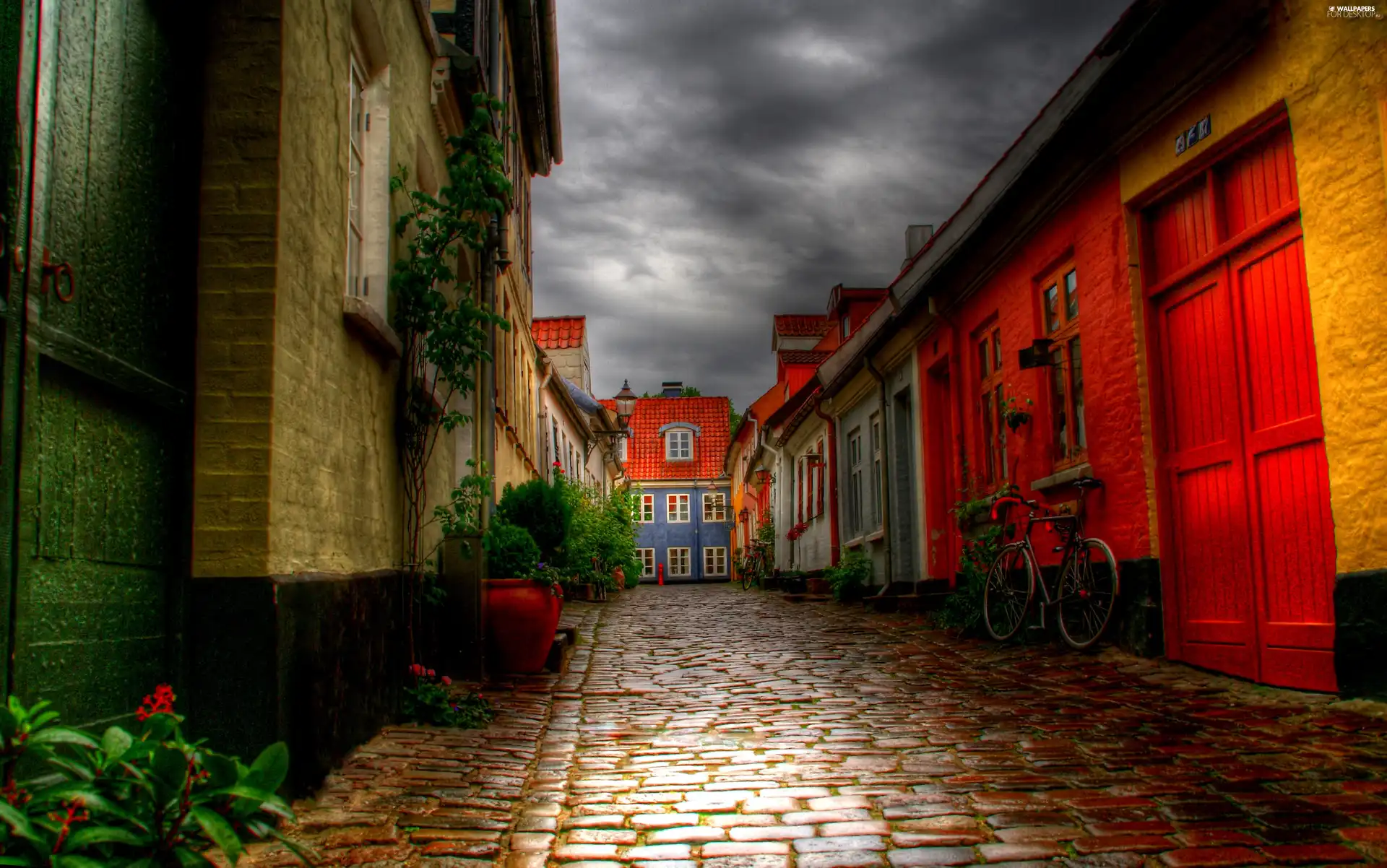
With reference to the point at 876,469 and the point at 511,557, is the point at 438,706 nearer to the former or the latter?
the point at 511,557

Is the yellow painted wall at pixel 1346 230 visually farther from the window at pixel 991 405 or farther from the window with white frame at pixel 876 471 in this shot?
the window with white frame at pixel 876 471

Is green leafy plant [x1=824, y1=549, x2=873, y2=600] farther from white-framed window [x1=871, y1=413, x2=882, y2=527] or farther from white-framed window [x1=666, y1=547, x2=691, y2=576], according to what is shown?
white-framed window [x1=666, y1=547, x2=691, y2=576]

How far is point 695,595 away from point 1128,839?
18.9m

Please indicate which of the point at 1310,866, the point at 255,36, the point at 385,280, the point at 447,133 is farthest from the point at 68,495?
the point at 447,133

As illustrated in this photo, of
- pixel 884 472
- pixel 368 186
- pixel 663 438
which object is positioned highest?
pixel 663 438

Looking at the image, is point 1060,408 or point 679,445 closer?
point 1060,408

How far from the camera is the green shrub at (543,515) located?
10.5m

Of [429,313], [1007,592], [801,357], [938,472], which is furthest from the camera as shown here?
[801,357]

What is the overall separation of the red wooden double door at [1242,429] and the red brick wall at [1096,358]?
274mm

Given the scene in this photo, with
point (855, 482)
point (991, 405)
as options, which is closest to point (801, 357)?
point (855, 482)

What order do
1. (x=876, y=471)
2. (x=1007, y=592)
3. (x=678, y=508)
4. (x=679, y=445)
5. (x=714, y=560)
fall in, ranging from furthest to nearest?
(x=679, y=445)
(x=714, y=560)
(x=678, y=508)
(x=876, y=471)
(x=1007, y=592)

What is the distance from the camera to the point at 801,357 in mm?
32125

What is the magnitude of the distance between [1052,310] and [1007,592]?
8.59 ft

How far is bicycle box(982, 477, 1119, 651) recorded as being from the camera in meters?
7.78
